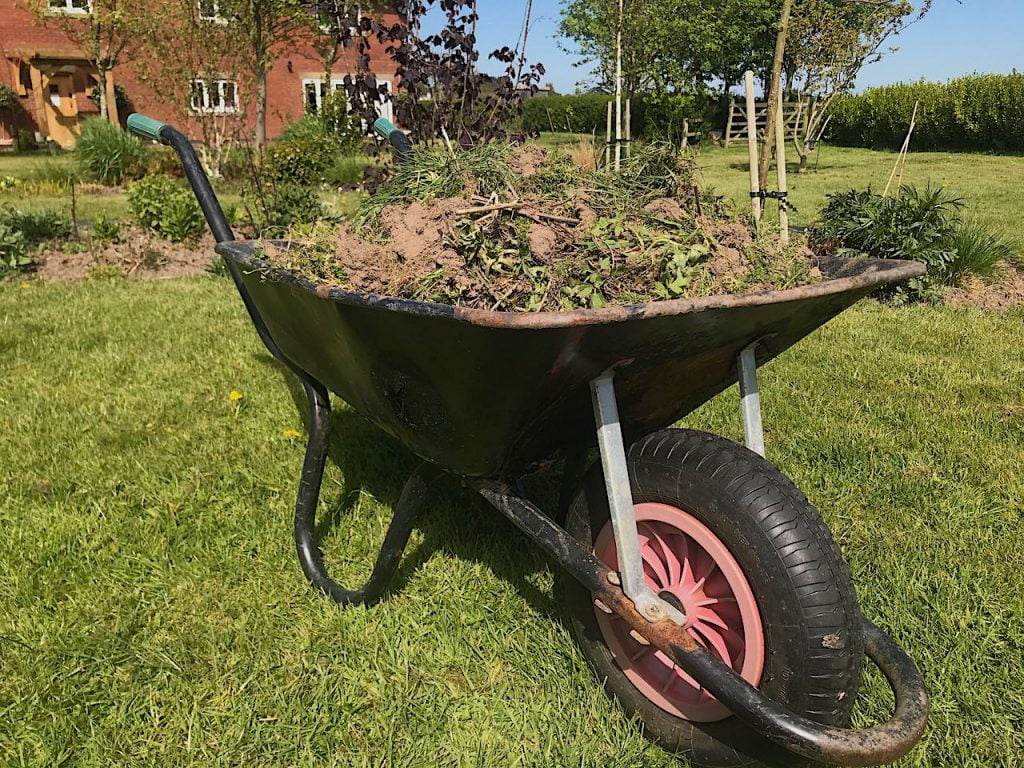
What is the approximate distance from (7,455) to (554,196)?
233 cm

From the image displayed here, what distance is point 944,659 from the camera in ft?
5.74

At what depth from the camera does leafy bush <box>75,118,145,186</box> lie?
33.7 feet

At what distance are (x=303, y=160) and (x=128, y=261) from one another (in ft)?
12.6

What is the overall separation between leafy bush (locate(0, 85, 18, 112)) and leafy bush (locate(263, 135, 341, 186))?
36.7ft

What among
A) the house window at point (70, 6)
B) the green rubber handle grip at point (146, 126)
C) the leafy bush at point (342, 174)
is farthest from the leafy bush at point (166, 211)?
the house window at point (70, 6)

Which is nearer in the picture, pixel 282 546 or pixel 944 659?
pixel 944 659

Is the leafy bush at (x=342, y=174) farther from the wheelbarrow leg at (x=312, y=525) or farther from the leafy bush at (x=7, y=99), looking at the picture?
the leafy bush at (x=7, y=99)

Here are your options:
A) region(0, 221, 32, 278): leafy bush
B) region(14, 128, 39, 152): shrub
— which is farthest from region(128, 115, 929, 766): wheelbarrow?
region(14, 128, 39, 152): shrub

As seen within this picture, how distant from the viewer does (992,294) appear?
16.5 feet

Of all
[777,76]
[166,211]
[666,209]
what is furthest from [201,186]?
[166,211]

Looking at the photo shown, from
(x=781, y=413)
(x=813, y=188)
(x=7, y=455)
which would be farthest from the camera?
(x=813, y=188)

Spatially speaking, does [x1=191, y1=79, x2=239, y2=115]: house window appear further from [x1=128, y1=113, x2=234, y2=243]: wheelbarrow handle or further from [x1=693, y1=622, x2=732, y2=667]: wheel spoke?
[x1=693, y1=622, x2=732, y2=667]: wheel spoke

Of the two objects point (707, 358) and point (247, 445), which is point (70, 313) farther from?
point (707, 358)

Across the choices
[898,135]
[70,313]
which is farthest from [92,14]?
[898,135]
